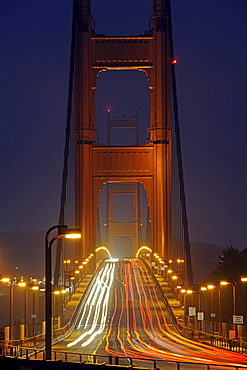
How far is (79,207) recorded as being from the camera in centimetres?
8075

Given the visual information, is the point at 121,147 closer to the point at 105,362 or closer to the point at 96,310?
the point at 96,310

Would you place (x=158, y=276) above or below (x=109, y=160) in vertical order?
below

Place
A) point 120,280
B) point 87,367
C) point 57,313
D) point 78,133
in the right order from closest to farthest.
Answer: point 87,367
point 57,313
point 78,133
point 120,280

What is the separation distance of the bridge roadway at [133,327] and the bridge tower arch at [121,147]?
5.39m

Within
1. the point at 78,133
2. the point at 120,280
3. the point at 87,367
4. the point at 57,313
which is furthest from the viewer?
the point at 120,280

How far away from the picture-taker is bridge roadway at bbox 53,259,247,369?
119 ft

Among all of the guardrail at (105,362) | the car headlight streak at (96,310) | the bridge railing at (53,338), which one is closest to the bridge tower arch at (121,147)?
the car headlight streak at (96,310)

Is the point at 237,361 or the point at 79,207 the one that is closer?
the point at 237,361

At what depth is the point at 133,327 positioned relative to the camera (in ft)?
189

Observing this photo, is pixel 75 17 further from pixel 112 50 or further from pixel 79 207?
pixel 79 207

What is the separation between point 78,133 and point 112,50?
A: 8.30m

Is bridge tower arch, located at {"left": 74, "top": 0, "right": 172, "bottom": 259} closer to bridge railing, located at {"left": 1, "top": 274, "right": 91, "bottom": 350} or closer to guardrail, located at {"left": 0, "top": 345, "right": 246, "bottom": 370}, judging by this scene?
bridge railing, located at {"left": 1, "top": 274, "right": 91, "bottom": 350}

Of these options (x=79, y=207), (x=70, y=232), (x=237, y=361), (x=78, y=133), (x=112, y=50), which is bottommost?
(x=237, y=361)

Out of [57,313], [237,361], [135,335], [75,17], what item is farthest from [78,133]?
[237,361]
